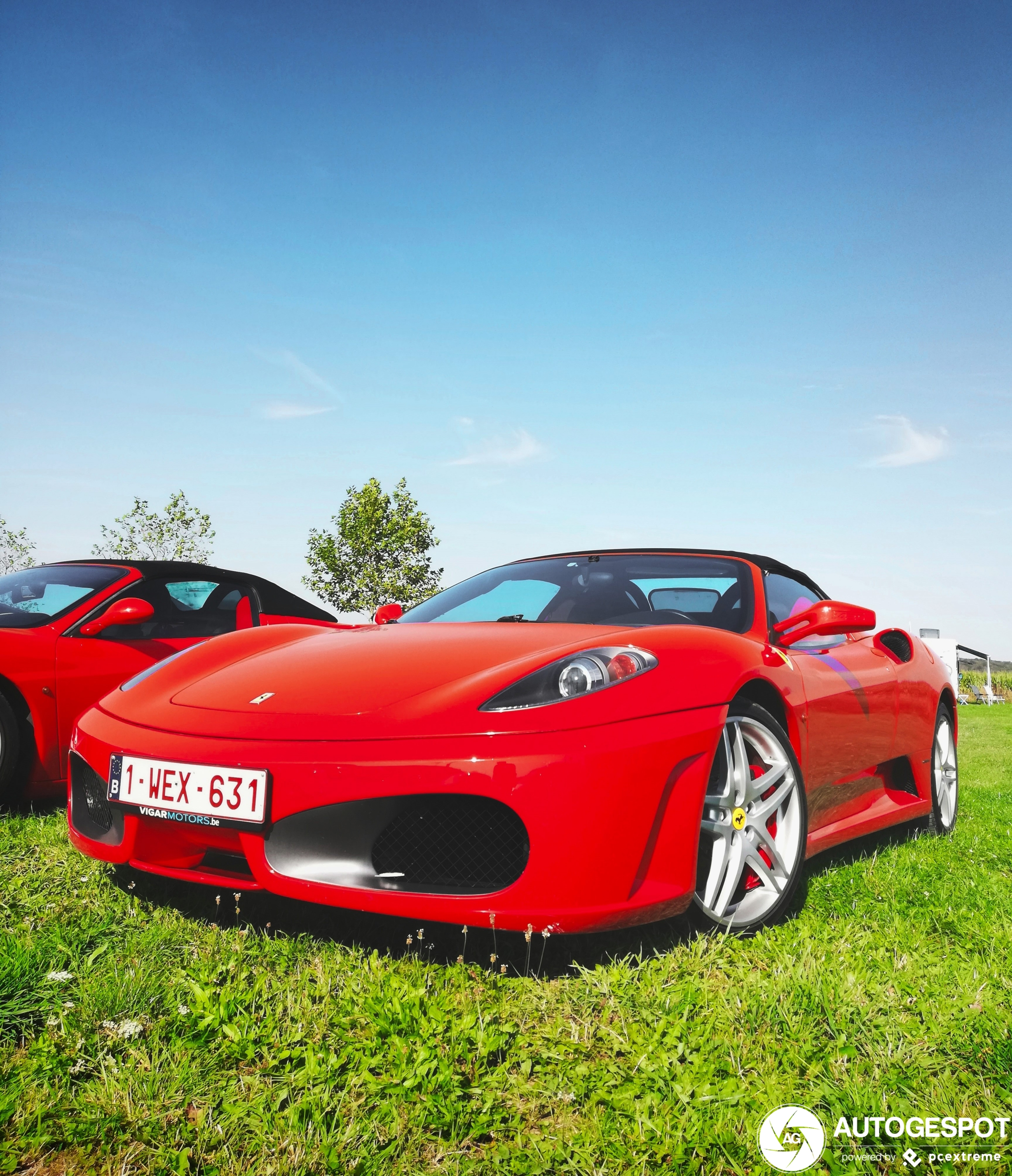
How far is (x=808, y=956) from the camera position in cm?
252

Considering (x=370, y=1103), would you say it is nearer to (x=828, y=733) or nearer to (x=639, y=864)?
(x=639, y=864)

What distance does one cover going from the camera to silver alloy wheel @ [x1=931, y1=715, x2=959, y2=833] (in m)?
4.74

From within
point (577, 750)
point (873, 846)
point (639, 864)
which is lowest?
point (873, 846)

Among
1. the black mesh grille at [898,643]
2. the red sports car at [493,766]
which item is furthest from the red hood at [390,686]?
the black mesh grille at [898,643]


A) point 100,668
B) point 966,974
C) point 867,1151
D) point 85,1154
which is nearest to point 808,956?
point 966,974

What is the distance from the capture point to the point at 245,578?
566 centimetres

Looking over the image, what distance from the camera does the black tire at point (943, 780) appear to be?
469 cm

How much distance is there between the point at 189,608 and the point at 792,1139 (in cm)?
437

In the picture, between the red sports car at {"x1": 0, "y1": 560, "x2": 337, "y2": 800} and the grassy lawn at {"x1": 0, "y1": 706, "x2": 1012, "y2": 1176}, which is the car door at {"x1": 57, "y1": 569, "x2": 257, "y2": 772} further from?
the grassy lawn at {"x1": 0, "y1": 706, "x2": 1012, "y2": 1176}

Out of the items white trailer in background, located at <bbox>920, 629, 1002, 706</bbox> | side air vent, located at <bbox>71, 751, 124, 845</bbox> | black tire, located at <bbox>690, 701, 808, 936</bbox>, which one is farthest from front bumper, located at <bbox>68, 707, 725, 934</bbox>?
white trailer in background, located at <bbox>920, 629, 1002, 706</bbox>

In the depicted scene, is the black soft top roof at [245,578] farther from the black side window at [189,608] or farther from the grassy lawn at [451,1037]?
the grassy lawn at [451,1037]

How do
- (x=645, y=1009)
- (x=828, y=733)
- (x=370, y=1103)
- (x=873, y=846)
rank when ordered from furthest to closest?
(x=873, y=846), (x=828, y=733), (x=645, y=1009), (x=370, y=1103)

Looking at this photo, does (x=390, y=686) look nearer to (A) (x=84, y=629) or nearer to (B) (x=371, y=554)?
(A) (x=84, y=629)

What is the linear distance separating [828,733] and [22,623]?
372 centimetres
